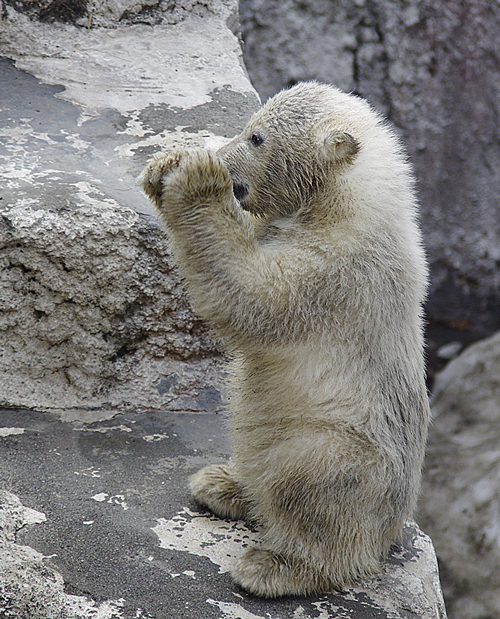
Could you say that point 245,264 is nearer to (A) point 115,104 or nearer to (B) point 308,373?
(B) point 308,373

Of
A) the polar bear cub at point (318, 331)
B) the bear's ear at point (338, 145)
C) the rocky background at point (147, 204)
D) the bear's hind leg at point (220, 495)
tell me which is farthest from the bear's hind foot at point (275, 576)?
the bear's ear at point (338, 145)

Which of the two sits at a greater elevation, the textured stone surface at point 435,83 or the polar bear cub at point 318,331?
the textured stone surface at point 435,83

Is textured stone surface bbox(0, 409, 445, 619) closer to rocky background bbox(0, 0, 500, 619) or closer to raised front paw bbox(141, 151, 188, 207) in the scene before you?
rocky background bbox(0, 0, 500, 619)

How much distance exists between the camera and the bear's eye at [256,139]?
239 cm

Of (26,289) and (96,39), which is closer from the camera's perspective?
(26,289)

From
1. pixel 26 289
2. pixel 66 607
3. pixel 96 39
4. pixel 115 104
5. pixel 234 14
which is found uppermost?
pixel 234 14

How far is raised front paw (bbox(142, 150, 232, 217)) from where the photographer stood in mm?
2100

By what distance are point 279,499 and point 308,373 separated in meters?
0.38

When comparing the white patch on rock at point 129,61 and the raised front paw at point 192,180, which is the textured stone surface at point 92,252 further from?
the raised front paw at point 192,180

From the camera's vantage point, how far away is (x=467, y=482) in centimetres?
439

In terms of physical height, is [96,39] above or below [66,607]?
above

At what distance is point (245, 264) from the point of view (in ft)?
6.88

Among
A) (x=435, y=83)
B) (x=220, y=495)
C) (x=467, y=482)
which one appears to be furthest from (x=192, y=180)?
(x=435, y=83)

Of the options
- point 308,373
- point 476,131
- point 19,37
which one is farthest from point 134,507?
point 476,131
